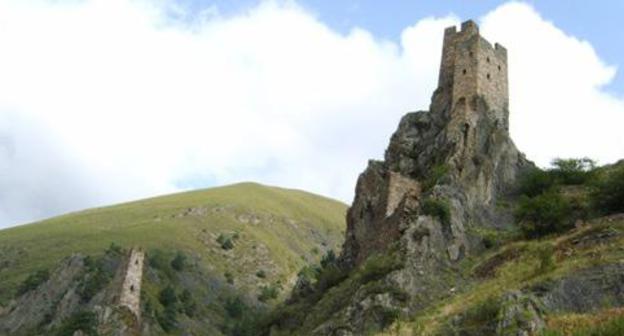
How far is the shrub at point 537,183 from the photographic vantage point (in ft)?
190

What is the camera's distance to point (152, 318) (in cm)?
8225

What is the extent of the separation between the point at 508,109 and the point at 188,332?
46.6 meters

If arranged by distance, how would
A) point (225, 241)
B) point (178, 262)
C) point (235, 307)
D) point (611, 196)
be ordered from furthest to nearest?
point (225, 241) < point (178, 262) < point (235, 307) < point (611, 196)

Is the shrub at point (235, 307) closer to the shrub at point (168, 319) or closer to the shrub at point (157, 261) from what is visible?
the shrub at point (157, 261)

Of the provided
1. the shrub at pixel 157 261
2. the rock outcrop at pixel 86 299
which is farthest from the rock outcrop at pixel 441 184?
the shrub at pixel 157 261

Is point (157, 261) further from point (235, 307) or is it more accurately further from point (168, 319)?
point (168, 319)

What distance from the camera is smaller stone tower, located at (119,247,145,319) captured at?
3063 inches

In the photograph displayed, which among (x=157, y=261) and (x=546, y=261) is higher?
(x=157, y=261)

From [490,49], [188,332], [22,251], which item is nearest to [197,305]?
[188,332]

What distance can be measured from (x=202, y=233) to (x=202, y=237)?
2.09m

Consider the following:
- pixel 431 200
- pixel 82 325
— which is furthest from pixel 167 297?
pixel 431 200

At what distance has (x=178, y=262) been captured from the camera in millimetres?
110438

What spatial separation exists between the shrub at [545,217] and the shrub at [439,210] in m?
4.88

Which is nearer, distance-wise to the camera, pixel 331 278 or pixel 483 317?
pixel 483 317
